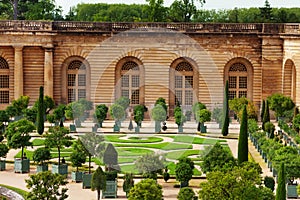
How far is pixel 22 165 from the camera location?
138ft

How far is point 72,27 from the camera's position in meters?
61.4

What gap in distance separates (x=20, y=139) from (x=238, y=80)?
22949 millimetres

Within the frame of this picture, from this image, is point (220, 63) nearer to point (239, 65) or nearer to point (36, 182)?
point (239, 65)

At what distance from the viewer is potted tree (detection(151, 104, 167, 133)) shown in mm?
54812

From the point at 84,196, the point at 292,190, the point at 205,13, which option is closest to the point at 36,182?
the point at 84,196

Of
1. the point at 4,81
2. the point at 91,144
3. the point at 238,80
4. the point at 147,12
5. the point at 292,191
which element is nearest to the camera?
the point at 292,191

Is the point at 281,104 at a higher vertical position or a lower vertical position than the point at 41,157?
higher

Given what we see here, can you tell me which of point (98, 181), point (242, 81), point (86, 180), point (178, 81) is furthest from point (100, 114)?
point (98, 181)

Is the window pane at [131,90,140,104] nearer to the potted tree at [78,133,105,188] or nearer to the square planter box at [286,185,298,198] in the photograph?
the potted tree at [78,133,105,188]

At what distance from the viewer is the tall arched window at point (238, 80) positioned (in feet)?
203

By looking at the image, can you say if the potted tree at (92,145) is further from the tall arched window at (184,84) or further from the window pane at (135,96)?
the tall arched window at (184,84)

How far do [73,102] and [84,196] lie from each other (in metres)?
22.5

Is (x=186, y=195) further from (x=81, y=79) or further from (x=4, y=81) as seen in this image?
(x=4, y=81)

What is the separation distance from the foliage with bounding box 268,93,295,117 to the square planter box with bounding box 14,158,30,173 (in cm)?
1948
